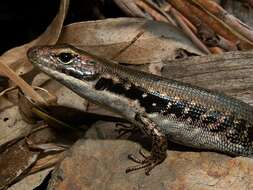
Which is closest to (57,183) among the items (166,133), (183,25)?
(166,133)

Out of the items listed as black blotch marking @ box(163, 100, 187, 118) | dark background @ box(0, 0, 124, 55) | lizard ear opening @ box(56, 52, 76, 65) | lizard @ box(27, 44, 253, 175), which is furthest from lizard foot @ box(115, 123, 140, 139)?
dark background @ box(0, 0, 124, 55)

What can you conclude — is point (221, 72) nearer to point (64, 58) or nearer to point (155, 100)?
point (155, 100)

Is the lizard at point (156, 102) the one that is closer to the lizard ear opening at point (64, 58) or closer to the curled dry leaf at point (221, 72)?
the lizard ear opening at point (64, 58)

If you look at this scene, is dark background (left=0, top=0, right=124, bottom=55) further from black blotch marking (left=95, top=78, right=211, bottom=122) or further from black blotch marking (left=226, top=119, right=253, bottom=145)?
black blotch marking (left=226, top=119, right=253, bottom=145)

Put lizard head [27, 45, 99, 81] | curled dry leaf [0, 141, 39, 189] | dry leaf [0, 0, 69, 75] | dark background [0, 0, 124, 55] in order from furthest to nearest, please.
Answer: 1. dark background [0, 0, 124, 55]
2. dry leaf [0, 0, 69, 75]
3. curled dry leaf [0, 141, 39, 189]
4. lizard head [27, 45, 99, 81]

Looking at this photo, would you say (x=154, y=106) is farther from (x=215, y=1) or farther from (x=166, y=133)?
(x=215, y=1)

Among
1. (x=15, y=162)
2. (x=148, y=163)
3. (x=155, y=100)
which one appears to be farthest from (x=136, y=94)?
(x=15, y=162)
